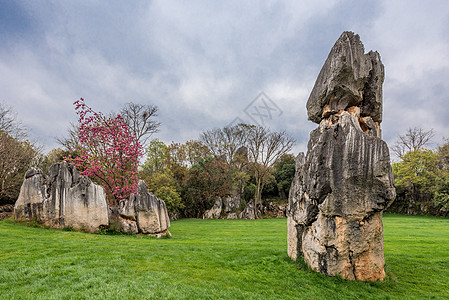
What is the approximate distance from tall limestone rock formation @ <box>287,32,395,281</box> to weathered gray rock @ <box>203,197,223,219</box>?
26592 mm

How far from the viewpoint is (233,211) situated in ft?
114

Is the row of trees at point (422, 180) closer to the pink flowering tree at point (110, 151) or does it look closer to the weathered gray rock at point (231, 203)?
the weathered gray rock at point (231, 203)

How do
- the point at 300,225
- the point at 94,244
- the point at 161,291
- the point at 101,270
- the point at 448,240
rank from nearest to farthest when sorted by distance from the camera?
the point at 161,291, the point at 101,270, the point at 300,225, the point at 94,244, the point at 448,240

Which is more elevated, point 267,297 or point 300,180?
point 300,180

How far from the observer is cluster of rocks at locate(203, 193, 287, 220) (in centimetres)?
3384

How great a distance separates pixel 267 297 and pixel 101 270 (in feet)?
14.8

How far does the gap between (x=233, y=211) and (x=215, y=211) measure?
2832 mm

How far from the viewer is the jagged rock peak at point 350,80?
7.45 m

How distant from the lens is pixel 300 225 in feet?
26.0

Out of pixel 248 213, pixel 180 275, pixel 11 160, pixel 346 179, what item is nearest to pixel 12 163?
pixel 11 160

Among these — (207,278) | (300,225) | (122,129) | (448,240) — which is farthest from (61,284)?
(448,240)

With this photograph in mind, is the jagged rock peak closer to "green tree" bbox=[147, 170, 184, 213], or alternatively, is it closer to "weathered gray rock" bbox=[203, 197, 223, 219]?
"green tree" bbox=[147, 170, 184, 213]

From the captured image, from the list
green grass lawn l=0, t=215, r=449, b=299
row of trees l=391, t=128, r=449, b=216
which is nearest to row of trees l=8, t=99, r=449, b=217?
row of trees l=391, t=128, r=449, b=216

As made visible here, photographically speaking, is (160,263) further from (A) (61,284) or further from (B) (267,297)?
(B) (267,297)
